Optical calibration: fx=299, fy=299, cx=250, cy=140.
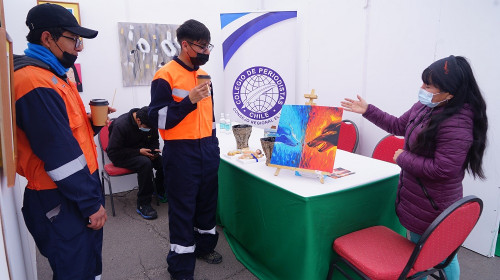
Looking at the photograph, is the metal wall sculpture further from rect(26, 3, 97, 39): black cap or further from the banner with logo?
rect(26, 3, 97, 39): black cap

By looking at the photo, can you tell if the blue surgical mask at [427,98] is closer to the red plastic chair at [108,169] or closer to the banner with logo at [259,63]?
the banner with logo at [259,63]

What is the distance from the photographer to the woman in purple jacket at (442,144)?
1.37m

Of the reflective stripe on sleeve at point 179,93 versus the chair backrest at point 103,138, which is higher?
the reflective stripe on sleeve at point 179,93

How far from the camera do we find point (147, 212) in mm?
3135

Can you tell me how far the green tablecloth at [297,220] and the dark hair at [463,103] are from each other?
1.54 ft

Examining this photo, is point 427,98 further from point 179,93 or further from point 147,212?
point 147,212

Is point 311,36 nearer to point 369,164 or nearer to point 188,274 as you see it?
point 369,164

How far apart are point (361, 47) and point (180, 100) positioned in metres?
2.15

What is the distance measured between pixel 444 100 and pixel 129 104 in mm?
3313

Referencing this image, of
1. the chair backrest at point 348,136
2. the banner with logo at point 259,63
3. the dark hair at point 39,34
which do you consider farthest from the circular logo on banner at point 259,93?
the dark hair at point 39,34

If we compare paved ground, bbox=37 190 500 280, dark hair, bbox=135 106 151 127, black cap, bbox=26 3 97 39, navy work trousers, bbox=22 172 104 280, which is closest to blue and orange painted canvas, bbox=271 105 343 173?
paved ground, bbox=37 190 500 280

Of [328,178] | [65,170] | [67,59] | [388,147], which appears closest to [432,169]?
[328,178]

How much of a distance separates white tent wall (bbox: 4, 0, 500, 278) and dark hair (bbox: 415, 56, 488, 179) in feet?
3.55

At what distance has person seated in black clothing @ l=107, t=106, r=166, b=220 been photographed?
122 inches
